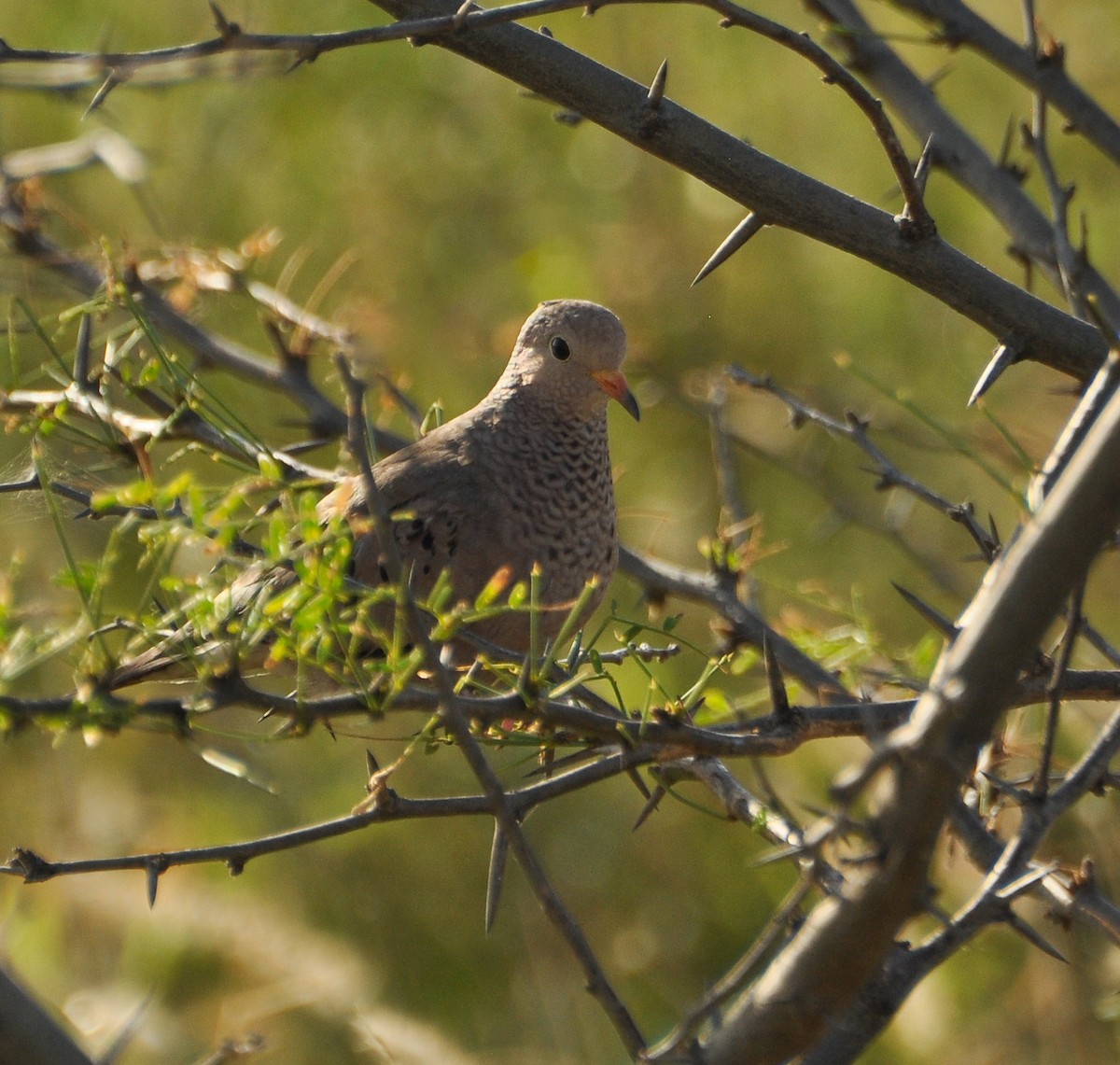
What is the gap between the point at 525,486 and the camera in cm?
267

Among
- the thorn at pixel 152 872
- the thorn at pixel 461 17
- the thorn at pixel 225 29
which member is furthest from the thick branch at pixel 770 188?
the thorn at pixel 152 872

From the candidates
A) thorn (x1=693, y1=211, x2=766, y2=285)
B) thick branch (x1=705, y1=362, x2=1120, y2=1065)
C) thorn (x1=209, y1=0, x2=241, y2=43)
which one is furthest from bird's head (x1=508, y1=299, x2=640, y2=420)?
thick branch (x1=705, y1=362, x2=1120, y2=1065)

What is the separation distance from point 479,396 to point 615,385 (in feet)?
5.45

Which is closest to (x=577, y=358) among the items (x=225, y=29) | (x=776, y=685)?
(x=225, y=29)

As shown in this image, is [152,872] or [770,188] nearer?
[152,872]

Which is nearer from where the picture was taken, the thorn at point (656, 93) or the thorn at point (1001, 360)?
the thorn at point (656, 93)

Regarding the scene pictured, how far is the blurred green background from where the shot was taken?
13.2ft

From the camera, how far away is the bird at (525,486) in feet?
8.27

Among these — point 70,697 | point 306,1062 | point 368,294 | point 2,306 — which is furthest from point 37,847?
point 70,697

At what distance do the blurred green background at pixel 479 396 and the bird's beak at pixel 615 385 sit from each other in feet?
3.54

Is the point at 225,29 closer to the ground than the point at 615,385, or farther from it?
farther from it

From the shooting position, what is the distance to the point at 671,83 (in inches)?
180

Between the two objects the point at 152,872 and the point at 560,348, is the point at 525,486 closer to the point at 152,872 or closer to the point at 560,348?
the point at 560,348

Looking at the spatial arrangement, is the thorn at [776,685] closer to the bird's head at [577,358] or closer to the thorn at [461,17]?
the thorn at [461,17]
